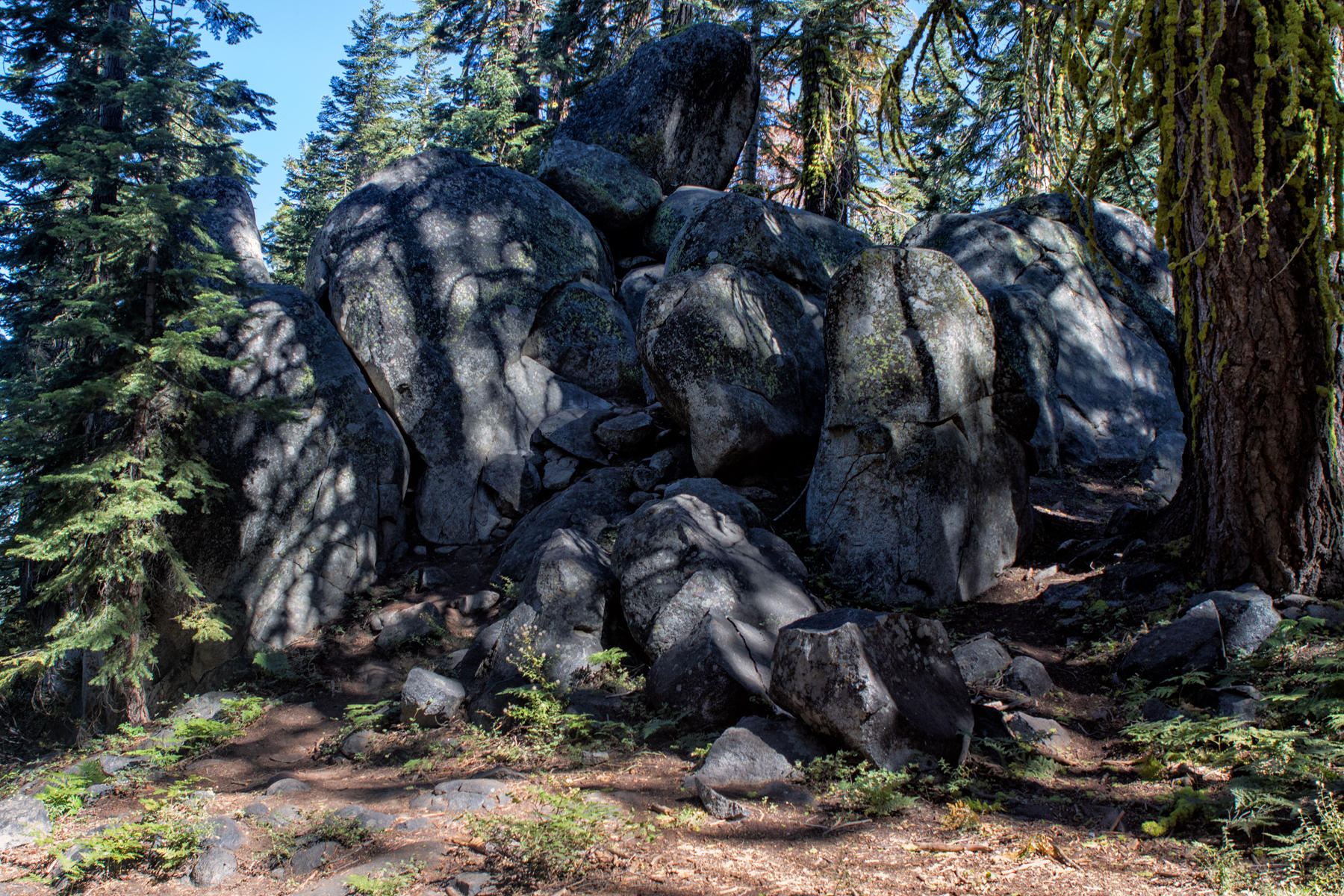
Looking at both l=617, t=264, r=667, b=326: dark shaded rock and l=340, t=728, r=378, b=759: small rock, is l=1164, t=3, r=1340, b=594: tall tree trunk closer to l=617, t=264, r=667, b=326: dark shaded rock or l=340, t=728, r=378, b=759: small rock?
l=340, t=728, r=378, b=759: small rock

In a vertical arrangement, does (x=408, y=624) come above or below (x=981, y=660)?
below

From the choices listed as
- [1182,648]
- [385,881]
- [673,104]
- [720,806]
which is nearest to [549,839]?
[385,881]

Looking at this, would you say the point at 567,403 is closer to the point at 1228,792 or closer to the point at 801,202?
the point at 801,202

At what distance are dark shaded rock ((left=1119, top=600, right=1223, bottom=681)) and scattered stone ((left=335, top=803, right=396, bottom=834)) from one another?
5.08m

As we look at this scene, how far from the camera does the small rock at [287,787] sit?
528cm

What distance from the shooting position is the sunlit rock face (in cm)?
1098

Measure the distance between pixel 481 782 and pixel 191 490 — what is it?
5.00 metres

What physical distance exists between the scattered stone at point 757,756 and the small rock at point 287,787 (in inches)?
109

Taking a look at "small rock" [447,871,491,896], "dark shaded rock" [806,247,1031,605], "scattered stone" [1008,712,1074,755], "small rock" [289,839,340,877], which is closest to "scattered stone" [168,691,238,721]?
"small rock" [289,839,340,877]

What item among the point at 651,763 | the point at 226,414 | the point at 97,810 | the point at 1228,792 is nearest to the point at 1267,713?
the point at 1228,792

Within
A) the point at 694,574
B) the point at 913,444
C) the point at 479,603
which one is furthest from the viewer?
the point at 479,603

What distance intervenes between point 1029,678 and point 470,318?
29.1 ft

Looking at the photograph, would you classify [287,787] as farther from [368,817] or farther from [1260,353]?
[1260,353]

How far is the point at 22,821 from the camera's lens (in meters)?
4.70
